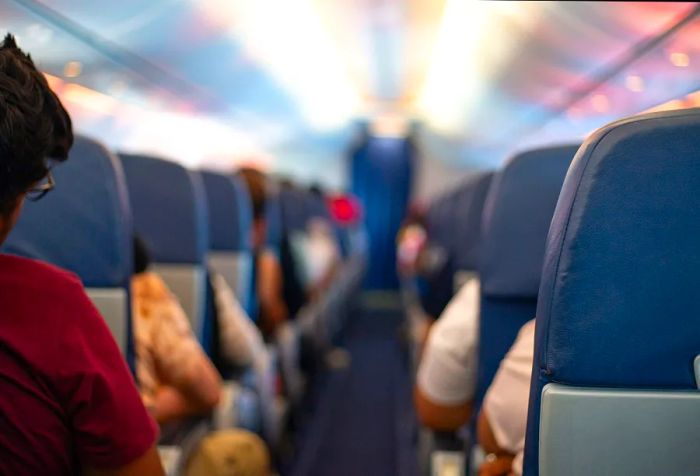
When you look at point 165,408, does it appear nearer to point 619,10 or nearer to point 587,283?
point 587,283

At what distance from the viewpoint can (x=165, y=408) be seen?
7.16 ft

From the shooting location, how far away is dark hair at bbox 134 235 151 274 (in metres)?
2.10

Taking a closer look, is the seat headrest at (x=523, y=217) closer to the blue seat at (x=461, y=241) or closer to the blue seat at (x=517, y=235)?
the blue seat at (x=517, y=235)

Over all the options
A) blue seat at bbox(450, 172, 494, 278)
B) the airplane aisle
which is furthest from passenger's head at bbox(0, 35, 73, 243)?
the airplane aisle

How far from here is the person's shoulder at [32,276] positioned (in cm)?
111

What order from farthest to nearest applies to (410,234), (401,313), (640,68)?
(401,313), (410,234), (640,68)

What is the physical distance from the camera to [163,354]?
7.14ft

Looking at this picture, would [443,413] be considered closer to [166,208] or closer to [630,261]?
[166,208]

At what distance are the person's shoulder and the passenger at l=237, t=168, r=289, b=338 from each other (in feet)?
8.94

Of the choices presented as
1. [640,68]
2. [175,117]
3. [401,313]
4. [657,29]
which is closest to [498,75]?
[640,68]

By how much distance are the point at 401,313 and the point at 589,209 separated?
31.8 ft

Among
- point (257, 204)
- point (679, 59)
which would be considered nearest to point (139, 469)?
point (679, 59)

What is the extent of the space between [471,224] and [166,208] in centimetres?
116

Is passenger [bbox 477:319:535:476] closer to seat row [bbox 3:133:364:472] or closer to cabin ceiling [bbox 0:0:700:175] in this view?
seat row [bbox 3:133:364:472]
